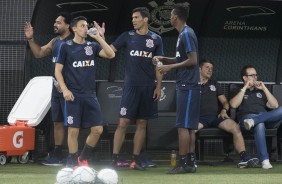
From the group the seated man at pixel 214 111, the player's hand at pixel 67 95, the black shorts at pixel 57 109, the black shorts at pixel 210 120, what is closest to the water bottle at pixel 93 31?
the player's hand at pixel 67 95

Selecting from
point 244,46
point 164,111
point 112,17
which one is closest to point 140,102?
point 164,111

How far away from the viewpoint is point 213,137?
12258 millimetres

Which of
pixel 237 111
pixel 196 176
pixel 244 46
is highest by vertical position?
pixel 244 46

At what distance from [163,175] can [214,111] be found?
2.15 m

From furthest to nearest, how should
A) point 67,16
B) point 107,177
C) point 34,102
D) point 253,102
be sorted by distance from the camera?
1. point 34,102
2. point 253,102
3. point 67,16
4. point 107,177

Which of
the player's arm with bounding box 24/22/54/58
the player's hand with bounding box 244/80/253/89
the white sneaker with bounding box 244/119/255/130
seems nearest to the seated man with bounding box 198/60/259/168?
the white sneaker with bounding box 244/119/255/130

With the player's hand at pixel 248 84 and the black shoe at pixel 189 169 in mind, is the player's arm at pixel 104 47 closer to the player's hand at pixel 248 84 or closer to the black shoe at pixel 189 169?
the black shoe at pixel 189 169

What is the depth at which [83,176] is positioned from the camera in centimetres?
804

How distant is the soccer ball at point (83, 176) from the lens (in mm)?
8047

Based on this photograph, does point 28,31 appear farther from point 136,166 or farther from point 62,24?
point 136,166

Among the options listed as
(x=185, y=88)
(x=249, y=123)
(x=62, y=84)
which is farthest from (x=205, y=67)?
(x=62, y=84)

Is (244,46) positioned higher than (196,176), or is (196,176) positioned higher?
(244,46)

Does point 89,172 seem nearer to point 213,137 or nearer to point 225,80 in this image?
point 213,137

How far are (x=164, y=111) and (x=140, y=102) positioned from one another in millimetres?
1333
